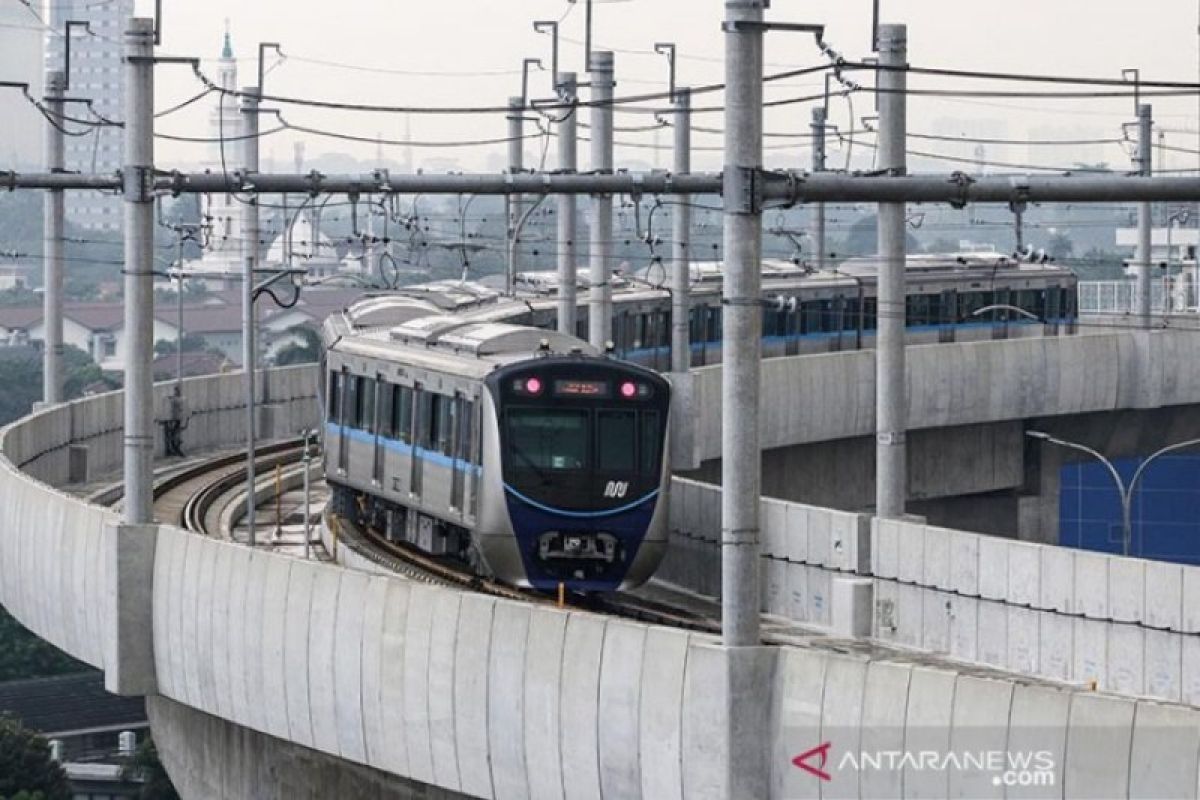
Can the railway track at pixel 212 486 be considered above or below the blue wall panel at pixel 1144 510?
above

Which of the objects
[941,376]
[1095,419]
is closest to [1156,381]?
[1095,419]

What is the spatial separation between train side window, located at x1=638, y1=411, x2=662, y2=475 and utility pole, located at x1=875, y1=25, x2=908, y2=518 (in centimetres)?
297

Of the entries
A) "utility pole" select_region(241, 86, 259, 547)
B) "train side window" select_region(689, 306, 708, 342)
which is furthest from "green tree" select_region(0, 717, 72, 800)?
"utility pole" select_region(241, 86, 259, 547)

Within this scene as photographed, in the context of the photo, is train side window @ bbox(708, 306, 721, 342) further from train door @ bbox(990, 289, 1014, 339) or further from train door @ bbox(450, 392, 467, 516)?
train door @ bbox(450, 392, 467, 516)

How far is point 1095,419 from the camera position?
56.1m

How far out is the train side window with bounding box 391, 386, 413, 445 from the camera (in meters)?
35.4

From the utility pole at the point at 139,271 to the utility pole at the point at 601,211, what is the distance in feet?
43.5

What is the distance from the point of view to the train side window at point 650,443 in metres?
32.1

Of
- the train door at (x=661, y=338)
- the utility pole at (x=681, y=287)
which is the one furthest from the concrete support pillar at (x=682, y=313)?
the train door at (x=661, y=338)

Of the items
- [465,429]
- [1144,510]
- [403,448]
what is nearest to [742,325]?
[465,429]

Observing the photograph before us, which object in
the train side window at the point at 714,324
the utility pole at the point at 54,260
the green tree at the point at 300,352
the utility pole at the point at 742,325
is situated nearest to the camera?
the utility pole at the point at 742,325

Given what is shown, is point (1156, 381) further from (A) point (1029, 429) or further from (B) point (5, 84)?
(B) point (5, 84)

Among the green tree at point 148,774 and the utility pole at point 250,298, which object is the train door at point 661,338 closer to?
the utility pole at point 250,298

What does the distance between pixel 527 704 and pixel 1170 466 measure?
58.2 m
